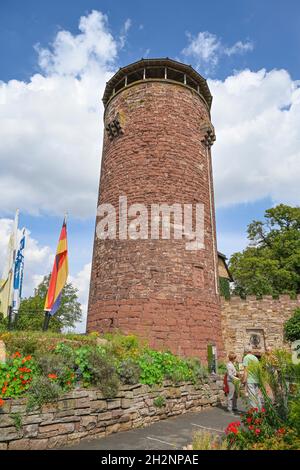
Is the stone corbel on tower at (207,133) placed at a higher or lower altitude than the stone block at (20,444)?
higher

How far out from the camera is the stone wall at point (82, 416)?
4.68 meters

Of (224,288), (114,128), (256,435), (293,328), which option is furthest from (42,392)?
(224,288)

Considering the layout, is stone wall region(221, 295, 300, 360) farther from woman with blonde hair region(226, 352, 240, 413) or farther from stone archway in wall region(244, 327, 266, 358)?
woman with blonde hair region(226, 352, 240, 413)

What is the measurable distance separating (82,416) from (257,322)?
15.4 meters

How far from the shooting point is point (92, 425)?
220 inches

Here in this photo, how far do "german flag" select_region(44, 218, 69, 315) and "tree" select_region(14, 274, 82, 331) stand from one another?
14.8m

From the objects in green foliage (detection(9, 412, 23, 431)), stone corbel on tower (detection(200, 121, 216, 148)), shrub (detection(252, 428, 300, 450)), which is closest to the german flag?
green foliage (detection(9, 412, 23, 431))

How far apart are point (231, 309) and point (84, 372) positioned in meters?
14.9

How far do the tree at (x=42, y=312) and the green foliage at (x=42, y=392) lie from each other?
20081 millimetres

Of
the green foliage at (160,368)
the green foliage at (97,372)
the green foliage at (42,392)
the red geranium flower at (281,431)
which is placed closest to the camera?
the red geranium flower at (281,431)

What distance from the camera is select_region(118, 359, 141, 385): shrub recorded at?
260 inches

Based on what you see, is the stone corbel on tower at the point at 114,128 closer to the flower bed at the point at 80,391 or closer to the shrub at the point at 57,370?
the flower bed at the point at 80,391

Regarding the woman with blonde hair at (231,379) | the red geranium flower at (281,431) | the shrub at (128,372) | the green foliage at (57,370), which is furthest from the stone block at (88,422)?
the woman with blonde hair at (231,379)
